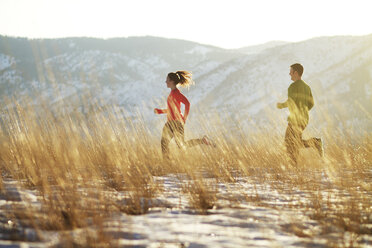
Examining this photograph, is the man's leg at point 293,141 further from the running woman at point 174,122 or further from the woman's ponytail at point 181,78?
the woman's ponytail at point 181,78

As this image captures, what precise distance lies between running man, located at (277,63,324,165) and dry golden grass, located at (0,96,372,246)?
18 cm

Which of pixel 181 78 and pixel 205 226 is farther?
pixel 181 78

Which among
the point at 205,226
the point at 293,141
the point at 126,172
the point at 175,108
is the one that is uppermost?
the point at 175,108

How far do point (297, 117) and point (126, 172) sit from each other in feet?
9.18

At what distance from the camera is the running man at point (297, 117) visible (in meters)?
4.22

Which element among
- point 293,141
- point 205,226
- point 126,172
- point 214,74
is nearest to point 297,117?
point 293,141

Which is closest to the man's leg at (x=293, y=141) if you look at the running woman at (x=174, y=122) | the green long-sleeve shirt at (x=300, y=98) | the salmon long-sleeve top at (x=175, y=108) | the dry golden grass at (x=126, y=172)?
the dry golden grass at (x=126, y=172)

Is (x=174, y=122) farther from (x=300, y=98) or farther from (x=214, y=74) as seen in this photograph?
(x=214, y=74)

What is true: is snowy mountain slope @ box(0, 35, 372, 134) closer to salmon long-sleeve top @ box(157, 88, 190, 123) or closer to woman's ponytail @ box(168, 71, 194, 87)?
salmon long-sleeve top @ box(157, 88, 190, 123)

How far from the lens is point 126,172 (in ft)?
9.05

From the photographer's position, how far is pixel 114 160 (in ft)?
11.1

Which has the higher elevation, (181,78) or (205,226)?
(181,78)

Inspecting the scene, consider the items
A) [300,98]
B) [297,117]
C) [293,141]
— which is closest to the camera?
[293,141]

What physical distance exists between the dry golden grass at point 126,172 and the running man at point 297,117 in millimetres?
177
